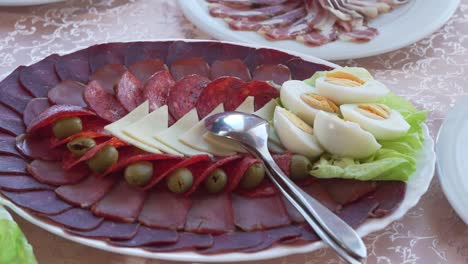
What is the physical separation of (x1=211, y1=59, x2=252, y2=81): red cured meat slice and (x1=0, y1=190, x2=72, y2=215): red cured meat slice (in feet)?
1.95

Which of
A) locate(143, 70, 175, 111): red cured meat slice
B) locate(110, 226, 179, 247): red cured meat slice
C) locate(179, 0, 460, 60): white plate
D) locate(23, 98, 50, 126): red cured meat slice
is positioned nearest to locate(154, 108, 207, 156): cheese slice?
locate(143, 70, 175, 111): red cured meat slice

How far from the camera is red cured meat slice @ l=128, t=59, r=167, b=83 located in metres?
1.82

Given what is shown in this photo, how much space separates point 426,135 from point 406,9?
2.74 ft

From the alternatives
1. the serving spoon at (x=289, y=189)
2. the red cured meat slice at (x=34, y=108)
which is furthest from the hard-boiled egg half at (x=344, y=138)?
the red cured meat slice at (x=34, y=108)

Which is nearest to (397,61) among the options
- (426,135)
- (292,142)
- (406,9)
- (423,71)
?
(423,71)

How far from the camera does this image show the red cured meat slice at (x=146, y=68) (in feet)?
5.97

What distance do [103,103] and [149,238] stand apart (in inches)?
18.1

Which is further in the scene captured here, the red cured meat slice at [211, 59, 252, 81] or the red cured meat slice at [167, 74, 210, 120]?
the red cured meat slice at [211, 59, 252, 81]

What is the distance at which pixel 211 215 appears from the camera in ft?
4.55

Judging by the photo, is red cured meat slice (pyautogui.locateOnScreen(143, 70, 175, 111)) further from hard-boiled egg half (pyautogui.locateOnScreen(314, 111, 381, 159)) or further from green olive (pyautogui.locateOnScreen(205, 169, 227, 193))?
hard-boiled egg half (pyautogui.locateOnScreen(314, 111, 381, 159))

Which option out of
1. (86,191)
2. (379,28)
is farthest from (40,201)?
(379,28)

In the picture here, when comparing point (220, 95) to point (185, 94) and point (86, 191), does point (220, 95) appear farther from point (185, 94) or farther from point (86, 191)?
point (86, 191)

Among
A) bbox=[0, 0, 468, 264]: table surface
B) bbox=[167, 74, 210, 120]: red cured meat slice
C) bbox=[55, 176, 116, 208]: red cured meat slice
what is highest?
bbox=[167, 74, 210, 120]: red cured meat slice

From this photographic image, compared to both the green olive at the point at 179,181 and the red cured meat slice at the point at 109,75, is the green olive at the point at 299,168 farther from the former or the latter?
the red cured meat slice at the point at 109,75
